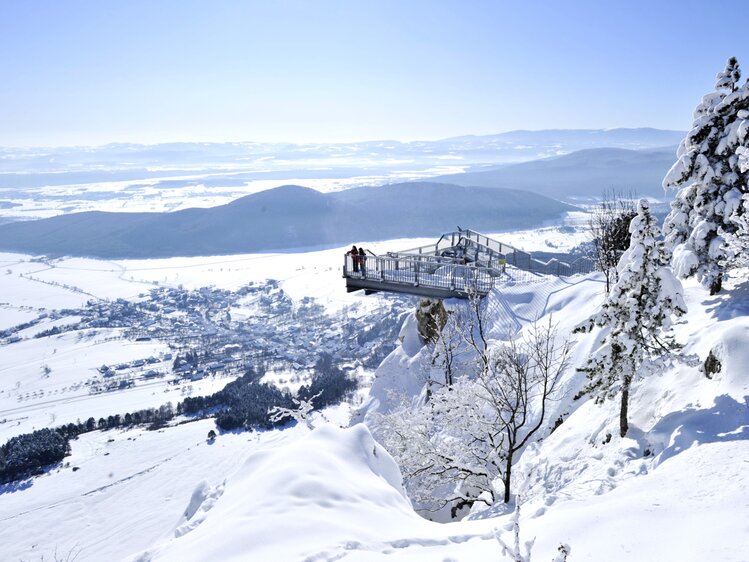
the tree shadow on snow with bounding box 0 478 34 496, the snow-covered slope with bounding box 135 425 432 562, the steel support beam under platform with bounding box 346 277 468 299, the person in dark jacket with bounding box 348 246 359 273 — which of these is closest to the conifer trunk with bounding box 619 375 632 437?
the snow-covered slope with bounding box 135 425 432 562

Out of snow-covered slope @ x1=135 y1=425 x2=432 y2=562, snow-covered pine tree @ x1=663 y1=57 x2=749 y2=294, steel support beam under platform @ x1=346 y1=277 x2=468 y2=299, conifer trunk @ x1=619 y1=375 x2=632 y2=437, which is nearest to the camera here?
snow-covered slope @ x1=135 y1=425 x2=432 y2=562

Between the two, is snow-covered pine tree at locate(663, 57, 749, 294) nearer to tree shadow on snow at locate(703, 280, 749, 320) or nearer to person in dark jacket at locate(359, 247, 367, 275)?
tree shadow on snow at locate(703, 280, 749, 320)

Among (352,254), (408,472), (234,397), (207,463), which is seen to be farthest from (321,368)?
(408,472)

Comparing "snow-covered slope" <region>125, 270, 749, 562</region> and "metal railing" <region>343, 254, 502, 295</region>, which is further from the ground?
"metal railing" <region>343, 254, 502, 295</region>

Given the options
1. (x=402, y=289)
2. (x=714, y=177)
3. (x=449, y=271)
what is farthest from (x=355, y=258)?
(x=714, y=177)

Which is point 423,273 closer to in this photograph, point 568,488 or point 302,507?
point 568,488
